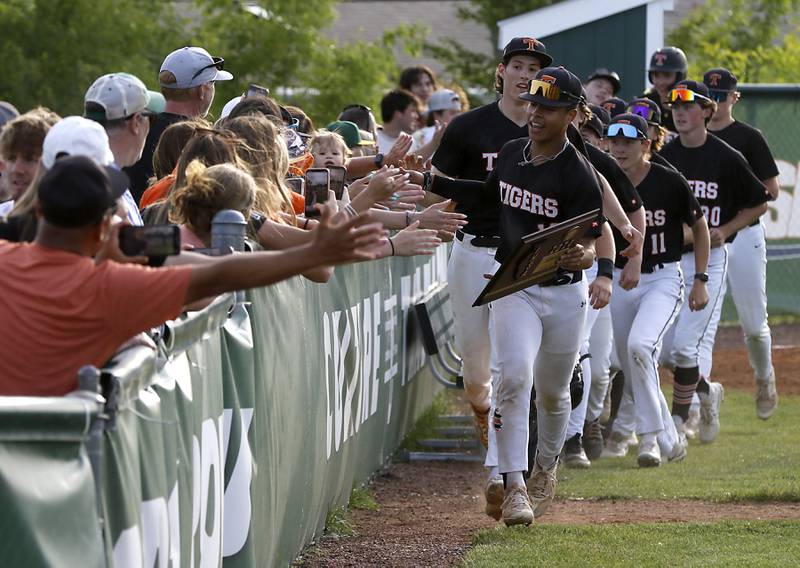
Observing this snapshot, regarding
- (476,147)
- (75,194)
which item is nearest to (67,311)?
(75,194)

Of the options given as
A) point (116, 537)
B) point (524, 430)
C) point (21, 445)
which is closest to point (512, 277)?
point (524, 430)

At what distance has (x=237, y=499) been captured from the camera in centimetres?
525

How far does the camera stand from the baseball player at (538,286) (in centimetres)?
723

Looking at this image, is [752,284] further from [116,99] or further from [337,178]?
[116,99]

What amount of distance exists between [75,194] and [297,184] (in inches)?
152

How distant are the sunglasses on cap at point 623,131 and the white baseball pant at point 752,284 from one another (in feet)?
7.88

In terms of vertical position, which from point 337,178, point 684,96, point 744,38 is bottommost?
point 337,178

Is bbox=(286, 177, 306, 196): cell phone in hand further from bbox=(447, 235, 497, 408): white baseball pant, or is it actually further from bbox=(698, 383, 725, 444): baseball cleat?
bbox=(698, 383, 725, 444): baseball cleat

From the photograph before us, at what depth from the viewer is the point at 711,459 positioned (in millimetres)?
10086

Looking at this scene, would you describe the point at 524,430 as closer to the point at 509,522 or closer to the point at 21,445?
the point at 509,522

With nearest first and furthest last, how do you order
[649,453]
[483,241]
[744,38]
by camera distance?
[483,241] → [649,453] → [744,38]

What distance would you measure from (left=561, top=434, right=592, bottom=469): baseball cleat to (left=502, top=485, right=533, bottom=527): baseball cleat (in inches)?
96.4

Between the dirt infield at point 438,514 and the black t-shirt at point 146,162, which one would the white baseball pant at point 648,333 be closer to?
the dirt infield at point 438,514

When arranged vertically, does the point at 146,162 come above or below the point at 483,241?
above
